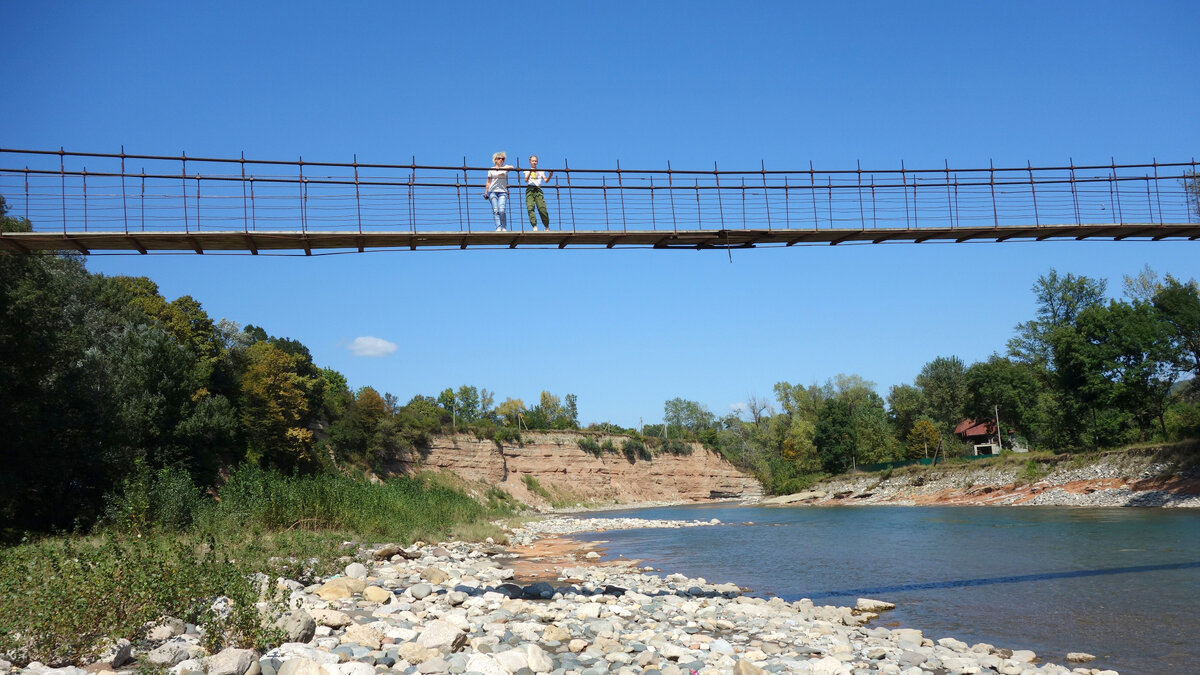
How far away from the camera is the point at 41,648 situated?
7316 mm

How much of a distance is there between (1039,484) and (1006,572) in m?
35.9

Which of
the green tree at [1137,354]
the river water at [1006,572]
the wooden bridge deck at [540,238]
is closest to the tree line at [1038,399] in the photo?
the green tree at [1137,354]

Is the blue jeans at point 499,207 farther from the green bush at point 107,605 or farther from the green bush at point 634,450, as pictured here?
the green bush at point 634,450

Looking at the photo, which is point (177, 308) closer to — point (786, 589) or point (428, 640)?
point (786, 589)

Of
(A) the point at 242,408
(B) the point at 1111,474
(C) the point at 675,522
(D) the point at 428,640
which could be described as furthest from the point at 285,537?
(B) the point at 1111,474

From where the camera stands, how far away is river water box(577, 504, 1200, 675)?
41.2 ft

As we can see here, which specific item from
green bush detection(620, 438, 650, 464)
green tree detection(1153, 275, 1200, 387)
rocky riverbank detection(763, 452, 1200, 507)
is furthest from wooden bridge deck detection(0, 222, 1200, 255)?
green bush detection(620, 438, 650, 464)

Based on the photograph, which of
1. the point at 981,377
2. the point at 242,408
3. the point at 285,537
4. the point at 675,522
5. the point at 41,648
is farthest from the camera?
the point at 981,377

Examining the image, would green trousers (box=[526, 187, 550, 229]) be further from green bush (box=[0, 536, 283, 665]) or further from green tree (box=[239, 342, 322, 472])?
green tree (box=[239, 342, 322, 472])

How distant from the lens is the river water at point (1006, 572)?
41.2 ft

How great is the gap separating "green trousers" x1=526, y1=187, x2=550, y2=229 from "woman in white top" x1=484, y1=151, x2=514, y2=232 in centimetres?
44

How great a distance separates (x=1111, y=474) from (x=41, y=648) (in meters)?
52.4

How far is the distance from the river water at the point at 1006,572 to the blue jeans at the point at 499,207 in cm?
971

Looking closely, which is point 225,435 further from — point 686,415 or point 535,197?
point 686,415
